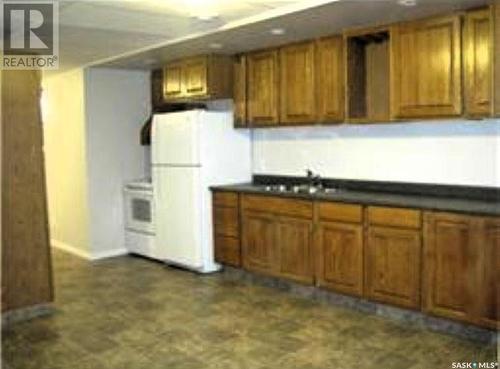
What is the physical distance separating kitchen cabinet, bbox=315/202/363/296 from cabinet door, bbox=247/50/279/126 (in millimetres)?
1190

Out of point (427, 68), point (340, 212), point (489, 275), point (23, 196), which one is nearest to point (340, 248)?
point (340, 212)

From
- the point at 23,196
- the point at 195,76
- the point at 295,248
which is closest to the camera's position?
the point at 23,196

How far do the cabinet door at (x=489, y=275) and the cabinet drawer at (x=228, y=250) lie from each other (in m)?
2.41

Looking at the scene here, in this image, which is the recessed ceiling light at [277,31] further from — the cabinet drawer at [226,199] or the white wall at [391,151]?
the cabinet drawer at [226,199]

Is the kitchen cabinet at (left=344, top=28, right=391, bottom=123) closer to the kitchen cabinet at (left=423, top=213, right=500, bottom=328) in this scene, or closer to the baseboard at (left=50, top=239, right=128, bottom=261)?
the kitchen cabinet at (left=423, top=213, right=500, bottom=328)

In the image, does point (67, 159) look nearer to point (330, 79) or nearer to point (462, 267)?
point (330, 79)

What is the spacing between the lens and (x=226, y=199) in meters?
5.48

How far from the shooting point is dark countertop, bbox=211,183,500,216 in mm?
3611

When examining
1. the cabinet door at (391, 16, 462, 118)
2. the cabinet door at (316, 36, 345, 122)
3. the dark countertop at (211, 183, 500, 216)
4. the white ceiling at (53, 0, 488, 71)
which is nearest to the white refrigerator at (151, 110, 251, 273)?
the dark countertop at (211, 183, 500, 216)

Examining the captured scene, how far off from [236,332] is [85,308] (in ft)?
4.71

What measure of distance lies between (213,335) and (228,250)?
64.6 inches

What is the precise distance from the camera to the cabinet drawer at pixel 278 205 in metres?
4.66

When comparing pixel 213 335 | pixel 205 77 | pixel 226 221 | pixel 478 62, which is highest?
pixel 205 77

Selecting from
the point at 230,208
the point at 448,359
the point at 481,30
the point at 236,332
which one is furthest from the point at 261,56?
the point at 448,359
